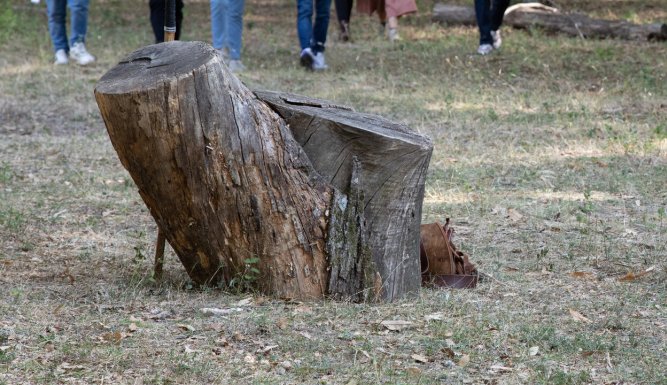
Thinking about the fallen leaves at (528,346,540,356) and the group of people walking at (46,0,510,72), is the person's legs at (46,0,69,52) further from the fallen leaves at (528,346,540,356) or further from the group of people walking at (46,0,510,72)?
the fallen leaves at (528,346,540,356)

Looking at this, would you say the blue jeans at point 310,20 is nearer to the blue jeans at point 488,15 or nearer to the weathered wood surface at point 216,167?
the blue jeans at point 488,15

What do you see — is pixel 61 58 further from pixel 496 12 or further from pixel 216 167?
pixel 216 167

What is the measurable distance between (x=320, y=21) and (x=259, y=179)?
291 inches

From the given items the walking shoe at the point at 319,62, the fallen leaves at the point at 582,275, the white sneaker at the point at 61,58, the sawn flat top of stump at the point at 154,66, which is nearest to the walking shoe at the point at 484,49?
the walking shoe at the point at 319,62

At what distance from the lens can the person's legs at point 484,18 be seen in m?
12.8

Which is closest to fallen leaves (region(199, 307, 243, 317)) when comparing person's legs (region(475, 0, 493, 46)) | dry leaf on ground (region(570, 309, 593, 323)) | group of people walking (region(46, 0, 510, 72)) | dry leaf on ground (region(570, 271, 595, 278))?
dry leaf on ground (region(570, 309, 593, 323))

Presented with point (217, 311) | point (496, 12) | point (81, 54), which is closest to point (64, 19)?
point (81, 54)

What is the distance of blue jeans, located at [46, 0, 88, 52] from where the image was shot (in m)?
11.9

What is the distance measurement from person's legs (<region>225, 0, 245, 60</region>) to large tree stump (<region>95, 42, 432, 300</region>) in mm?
6922

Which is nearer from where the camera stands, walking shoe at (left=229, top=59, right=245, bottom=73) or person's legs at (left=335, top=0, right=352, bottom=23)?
walking shoe at (left=229, top=59, right=245, bottom=73)

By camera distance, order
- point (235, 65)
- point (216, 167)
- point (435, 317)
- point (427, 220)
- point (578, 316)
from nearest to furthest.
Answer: point (216, 167) < point (435, 317) < point (578, 316) < point (427, 220) < point (235, 65)

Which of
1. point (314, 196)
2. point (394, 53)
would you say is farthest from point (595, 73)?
point (314, 196)

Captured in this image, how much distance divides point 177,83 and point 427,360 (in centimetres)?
148

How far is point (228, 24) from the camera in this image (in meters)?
11.6
